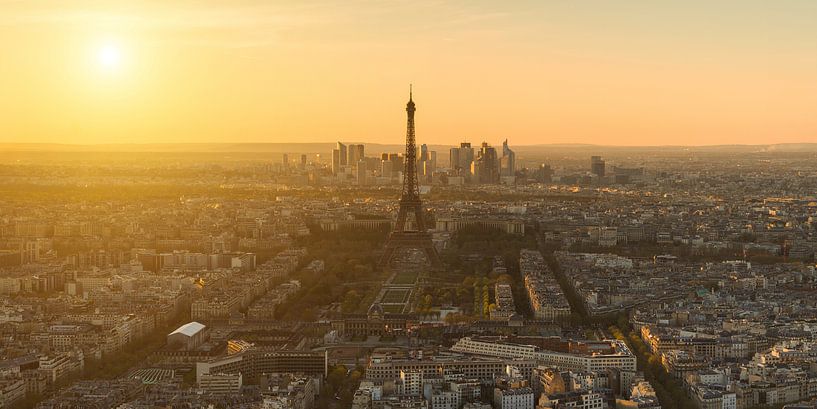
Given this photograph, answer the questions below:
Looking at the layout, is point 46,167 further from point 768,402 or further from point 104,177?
point 768,402

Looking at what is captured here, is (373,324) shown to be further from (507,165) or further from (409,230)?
(507,165)

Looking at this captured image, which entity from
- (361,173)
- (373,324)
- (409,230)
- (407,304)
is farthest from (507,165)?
(373,324)

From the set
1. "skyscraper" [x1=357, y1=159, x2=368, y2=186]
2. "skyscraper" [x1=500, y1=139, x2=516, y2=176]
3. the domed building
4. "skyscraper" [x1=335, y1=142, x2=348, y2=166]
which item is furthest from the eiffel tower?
"skyscraper" [x1=335, y1=142, x2=348, y2=166]

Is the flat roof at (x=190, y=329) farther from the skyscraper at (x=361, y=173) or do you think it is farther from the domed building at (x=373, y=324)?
the skyscraper at (x=361, y=173)

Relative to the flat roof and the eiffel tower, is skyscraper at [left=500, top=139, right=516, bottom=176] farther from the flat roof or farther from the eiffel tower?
the flat roof

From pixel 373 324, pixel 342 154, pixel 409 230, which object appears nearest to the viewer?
pixel 373 324

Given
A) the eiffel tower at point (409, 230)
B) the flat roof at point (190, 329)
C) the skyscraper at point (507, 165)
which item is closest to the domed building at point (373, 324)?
the flat roof at point (190, 329)
